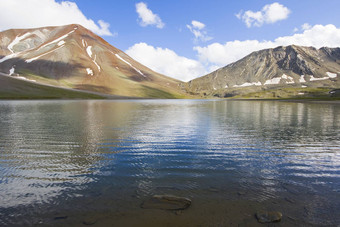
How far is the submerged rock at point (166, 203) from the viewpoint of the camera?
33.9 feet

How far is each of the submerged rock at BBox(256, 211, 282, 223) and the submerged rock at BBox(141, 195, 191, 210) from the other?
323cm

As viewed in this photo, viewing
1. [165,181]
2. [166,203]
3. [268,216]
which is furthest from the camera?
[165,181]

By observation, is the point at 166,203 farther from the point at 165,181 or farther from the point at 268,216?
the point at 268,216

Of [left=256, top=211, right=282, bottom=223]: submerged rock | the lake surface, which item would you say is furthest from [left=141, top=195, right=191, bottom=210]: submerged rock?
[left=256, top=211, right=282, bottom=223]: submerged rock

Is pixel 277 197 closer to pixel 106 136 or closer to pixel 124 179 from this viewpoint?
pixel 124 179

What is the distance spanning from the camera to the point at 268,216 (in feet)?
31.9

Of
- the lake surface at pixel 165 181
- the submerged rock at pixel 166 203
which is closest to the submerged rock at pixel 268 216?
the lake surface at pixel 165 181

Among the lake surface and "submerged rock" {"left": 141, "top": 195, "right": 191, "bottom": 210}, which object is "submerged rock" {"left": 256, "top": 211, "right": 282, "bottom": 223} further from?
"submerged rock" {"left": 141, "top": 195, "right": 191, "bottom": 210}

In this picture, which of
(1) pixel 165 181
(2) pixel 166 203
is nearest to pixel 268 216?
(2) pixel 166 203

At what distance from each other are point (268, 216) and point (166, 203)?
15.4 ft

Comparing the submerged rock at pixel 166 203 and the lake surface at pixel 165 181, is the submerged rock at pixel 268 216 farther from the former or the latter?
the submerged rock at pixel 166 203

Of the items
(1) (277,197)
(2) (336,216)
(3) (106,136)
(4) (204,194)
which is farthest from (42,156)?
(2) (336,216)

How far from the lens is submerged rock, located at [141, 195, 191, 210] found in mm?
10328

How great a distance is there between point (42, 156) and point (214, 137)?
763 inches
